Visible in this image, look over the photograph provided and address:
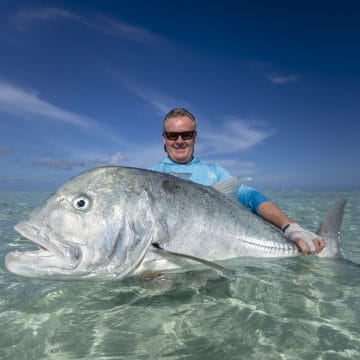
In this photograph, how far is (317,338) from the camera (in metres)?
2.84

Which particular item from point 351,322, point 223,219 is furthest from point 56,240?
point 351,322

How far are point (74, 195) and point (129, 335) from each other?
1.36m

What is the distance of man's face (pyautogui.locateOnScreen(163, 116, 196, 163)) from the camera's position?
6364 millimetres

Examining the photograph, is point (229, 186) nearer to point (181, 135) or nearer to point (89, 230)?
point (89, 230)

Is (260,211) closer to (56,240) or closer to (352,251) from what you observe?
(352,251)

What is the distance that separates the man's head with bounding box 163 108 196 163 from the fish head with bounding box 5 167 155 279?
114 inches

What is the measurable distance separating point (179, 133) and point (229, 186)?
7.08 feet

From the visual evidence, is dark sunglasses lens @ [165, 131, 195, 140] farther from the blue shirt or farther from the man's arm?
the man's arm

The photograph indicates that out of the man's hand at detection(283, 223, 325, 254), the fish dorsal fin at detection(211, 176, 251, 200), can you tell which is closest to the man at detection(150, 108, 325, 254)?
the man's hand at detection(283, 223, 325, 254)

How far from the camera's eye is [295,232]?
4.96 m

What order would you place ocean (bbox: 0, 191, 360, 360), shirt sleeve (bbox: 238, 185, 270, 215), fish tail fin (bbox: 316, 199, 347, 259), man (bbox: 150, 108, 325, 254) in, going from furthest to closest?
man (bbox: 150, 108, 325, 254) → shirt sleeve (bbox: 238, 185, 270, 215) → fish tail fin (bbox: 316, 199, 347, 259) → ocean (bbox: 0, 191, 360, 360)

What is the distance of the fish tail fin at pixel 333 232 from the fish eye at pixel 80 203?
3.35 m

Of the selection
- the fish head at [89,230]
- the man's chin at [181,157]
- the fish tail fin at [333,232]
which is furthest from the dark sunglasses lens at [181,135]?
the fish head at [89,230]

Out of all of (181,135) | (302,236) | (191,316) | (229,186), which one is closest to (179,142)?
(181,135)
